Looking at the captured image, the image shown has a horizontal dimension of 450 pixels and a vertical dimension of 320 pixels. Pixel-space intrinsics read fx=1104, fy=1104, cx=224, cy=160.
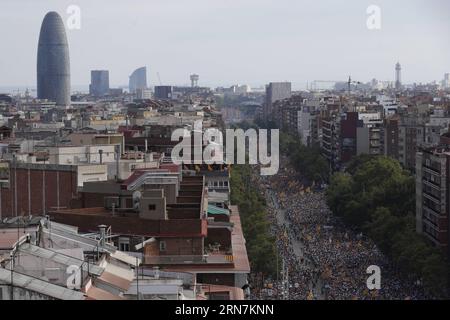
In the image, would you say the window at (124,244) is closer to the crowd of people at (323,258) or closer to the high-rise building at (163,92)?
the crowd of people at (323,258)

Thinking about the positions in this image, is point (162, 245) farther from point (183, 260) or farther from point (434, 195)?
point (434, 195)

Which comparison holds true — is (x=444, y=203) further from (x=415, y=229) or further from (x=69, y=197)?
(x=69, y=197)

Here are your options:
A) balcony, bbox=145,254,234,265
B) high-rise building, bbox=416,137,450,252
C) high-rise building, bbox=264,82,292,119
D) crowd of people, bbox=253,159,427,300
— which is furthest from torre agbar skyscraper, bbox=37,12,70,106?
balcony, bbox=145,254,234,265

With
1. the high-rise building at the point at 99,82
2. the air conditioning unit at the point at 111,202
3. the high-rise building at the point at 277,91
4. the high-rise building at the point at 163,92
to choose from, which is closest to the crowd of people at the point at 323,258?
the air conditioning unit at the point at 111,202

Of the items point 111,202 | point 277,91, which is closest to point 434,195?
point 111,202

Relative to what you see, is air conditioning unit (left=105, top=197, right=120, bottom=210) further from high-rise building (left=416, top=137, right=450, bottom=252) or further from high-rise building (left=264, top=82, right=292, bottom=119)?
high-rise building (left=264, top=82, right=292, bottom=119)
